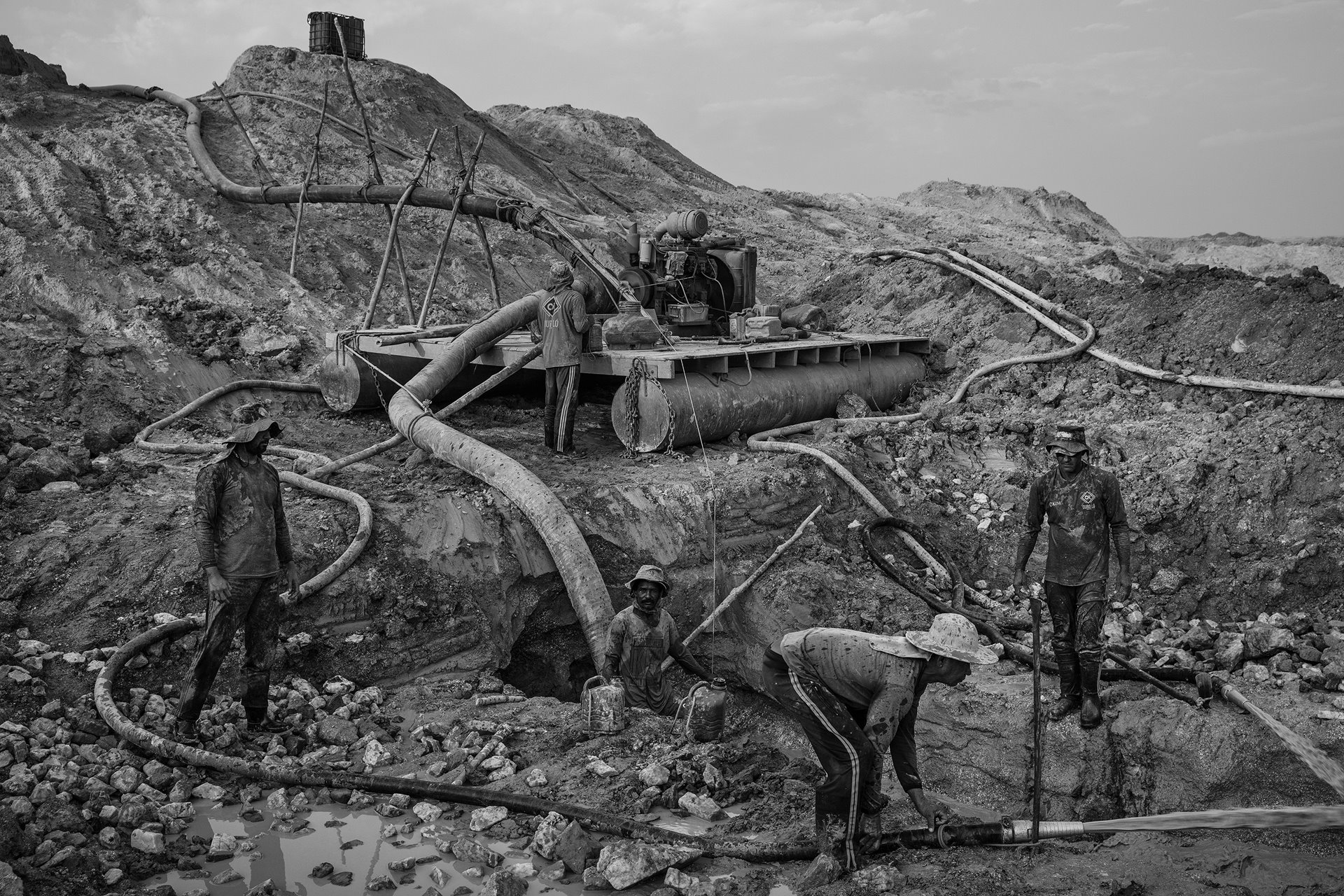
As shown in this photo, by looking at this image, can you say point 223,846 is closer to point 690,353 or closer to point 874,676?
point 874,676

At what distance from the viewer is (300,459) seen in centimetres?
855

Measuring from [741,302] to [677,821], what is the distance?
779cm

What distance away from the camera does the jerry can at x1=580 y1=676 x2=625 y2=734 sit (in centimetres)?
582

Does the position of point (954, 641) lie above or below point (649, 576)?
above

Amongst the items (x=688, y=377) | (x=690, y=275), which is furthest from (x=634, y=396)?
(x=690, y=275)

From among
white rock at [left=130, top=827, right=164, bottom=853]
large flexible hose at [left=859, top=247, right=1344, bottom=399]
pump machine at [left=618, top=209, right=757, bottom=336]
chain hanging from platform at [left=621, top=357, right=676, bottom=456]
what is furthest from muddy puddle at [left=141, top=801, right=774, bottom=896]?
pump machine at [left=618, top=209, right=757, bottom=336]

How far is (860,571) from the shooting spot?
27.9 ft

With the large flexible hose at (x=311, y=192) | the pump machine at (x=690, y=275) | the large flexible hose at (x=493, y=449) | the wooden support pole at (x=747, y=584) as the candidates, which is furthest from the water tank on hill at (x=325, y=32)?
the wooden support pole at (x=747, y=584)

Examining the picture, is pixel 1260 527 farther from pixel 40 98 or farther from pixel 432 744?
pixel 40 98

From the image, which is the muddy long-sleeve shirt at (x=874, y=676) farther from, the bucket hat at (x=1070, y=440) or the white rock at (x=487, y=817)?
the bucket hat at (x=1070, y=440)

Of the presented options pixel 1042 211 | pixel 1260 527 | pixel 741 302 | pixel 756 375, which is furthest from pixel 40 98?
pixel 1042 211

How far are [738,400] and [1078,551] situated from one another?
429 cm

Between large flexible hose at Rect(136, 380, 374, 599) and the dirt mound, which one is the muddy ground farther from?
the dirt mound

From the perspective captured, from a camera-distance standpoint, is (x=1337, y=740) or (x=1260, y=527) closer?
(x=1337, y=740)
